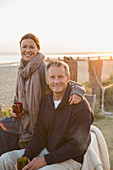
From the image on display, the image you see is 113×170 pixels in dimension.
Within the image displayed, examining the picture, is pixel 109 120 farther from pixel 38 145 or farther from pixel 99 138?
pixel 38 145

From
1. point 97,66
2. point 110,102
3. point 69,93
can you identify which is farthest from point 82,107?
point 110,102

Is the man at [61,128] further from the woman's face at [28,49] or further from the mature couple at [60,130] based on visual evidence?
the woman's face at [28,49]

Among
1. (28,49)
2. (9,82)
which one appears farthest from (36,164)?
(9,82)

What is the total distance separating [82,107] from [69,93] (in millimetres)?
248

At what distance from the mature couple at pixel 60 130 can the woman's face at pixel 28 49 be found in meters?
0.66

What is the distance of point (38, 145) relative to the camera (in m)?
2.29

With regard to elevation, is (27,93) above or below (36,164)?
above

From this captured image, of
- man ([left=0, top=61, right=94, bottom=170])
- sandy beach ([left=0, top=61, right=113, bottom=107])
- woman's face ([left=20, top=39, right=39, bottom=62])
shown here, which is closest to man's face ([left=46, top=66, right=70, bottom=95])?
man ([left=0, top=61, right=94, bottom=170])

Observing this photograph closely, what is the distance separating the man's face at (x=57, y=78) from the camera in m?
2.05

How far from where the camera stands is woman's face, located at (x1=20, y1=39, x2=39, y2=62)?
103 inches

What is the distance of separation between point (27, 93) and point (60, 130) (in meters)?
0.87

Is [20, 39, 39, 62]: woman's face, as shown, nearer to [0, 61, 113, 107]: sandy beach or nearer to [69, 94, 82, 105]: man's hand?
[69, 94, 82, 105]: man's hand

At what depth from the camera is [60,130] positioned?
80.7 inches

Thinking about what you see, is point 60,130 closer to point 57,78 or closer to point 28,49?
point 57,78
